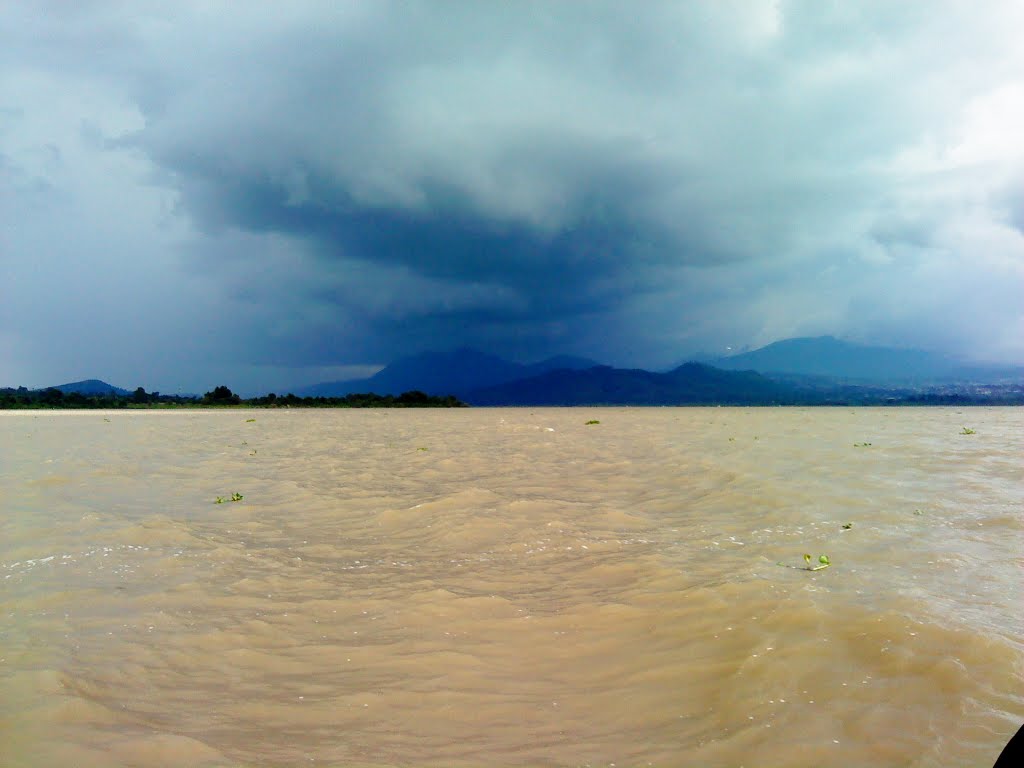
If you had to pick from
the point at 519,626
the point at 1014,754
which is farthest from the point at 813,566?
the point at 1014,754

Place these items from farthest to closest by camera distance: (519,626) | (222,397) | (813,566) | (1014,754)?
1. (222,397)
2. (813,566)
3. (519,626)
4. (1014,754)

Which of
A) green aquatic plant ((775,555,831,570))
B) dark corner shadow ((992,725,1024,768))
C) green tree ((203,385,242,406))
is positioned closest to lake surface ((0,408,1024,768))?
green aquatic plant ((775,555,831,570))

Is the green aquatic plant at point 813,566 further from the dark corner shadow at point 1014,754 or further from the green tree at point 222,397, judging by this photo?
the green tree at point 222,397

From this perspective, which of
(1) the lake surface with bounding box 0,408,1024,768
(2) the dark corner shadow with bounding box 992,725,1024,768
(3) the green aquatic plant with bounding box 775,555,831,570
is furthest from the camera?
(3) the green aquatic plant with bounding box 775,555,831,570

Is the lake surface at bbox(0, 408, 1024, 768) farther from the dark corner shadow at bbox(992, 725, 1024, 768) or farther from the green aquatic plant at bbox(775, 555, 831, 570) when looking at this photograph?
the dark corner shadow at bbox(992, 725, 1024, 768)

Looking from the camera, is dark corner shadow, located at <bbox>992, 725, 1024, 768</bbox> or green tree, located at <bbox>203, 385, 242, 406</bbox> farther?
green tree, located at <bbox>203, 385, 242, 406</bbox>

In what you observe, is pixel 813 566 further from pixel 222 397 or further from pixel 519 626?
pixel 222 397

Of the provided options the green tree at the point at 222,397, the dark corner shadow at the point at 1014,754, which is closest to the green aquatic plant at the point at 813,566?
the dark corner shadow at the point at 1014,754

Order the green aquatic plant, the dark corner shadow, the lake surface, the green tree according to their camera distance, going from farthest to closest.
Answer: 1. the green tree
2. the green aquatic plant
3. the lake surface
4. the dark corner shadow

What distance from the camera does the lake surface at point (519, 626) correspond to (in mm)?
2801

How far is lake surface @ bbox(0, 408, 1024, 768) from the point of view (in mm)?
2801

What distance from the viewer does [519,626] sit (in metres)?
4.27

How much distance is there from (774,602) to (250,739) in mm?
3491

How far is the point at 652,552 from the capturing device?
588cm
